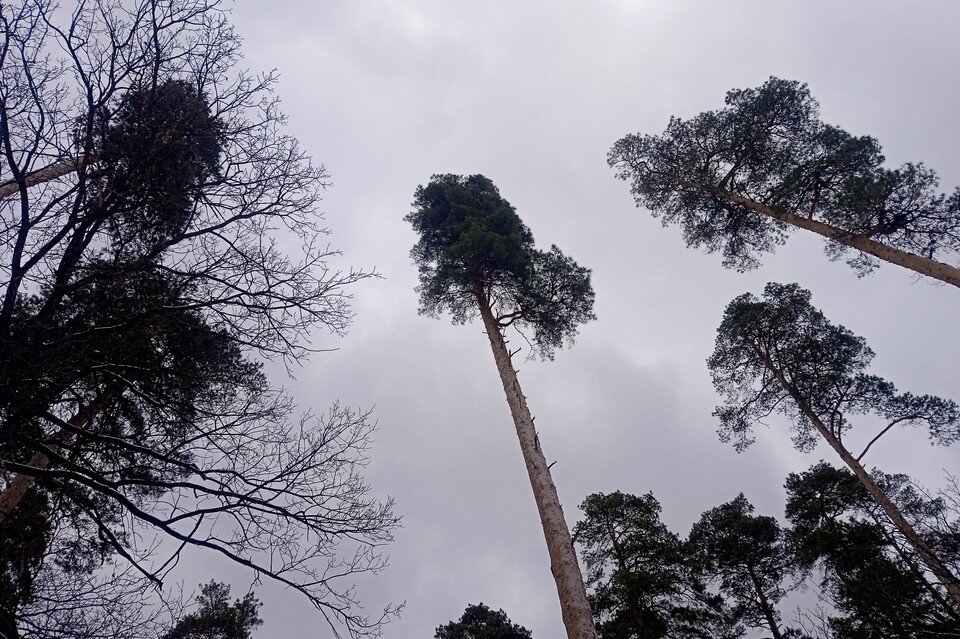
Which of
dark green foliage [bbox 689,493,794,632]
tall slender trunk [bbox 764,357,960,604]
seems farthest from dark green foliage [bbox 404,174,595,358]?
dark green foliage [bbox 689,493,794,632]

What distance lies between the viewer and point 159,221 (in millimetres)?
4406

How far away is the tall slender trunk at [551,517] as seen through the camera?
591cm

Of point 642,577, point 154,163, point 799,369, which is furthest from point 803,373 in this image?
point 154,163

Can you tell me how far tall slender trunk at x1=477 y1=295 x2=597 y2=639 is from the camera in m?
5.91

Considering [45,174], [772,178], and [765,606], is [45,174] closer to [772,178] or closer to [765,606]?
[772,178]

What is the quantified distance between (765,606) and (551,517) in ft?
46.6

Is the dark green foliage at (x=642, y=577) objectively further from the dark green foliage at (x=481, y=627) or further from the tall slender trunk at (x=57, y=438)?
the tall slender trunk at (x=57, y=438)

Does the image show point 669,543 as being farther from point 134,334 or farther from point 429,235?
point 134,334

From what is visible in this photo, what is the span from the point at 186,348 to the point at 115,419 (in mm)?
1478

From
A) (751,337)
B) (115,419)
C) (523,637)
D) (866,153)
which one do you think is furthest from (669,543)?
(115,419)

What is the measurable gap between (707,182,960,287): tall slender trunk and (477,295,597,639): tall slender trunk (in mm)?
7329

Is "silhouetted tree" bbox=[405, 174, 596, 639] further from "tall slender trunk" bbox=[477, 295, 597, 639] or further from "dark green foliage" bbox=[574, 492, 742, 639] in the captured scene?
"dark green foliage" bbox=[574, 492, 742, 639]

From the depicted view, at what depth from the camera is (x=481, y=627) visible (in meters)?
21.3

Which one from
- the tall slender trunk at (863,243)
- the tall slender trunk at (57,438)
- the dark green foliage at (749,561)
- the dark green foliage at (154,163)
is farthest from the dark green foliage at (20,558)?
the dark green foliage at (749,561)
